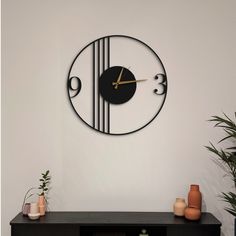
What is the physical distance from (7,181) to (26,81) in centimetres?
74

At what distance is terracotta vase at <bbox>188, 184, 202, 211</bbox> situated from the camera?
196cm

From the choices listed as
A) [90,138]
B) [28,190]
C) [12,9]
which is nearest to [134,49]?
[90,138]

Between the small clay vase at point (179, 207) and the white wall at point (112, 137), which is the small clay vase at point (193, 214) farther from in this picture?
the white wall at point (112, 137)

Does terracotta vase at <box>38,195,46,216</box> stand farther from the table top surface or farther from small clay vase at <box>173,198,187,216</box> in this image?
small clay vase at <box>173,198,187,216</box>

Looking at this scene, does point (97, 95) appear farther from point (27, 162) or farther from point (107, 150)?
point (27, 162)

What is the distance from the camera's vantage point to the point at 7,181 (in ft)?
7.07

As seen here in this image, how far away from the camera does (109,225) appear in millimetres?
1844

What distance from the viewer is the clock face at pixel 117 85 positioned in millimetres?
2131

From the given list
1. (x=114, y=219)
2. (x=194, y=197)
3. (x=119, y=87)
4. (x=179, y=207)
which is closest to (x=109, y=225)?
(x=114, y=219)

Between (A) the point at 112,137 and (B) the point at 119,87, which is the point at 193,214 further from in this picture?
(B) the point at 119,87

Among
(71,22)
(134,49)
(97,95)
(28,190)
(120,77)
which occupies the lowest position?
(28,190)

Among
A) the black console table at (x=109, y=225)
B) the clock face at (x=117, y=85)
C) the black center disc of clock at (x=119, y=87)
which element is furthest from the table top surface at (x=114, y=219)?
the black center disc of clock at (x=119, y=87)

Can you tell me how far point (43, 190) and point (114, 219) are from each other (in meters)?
0.55

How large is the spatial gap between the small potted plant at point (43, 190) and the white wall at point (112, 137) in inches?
2.0
